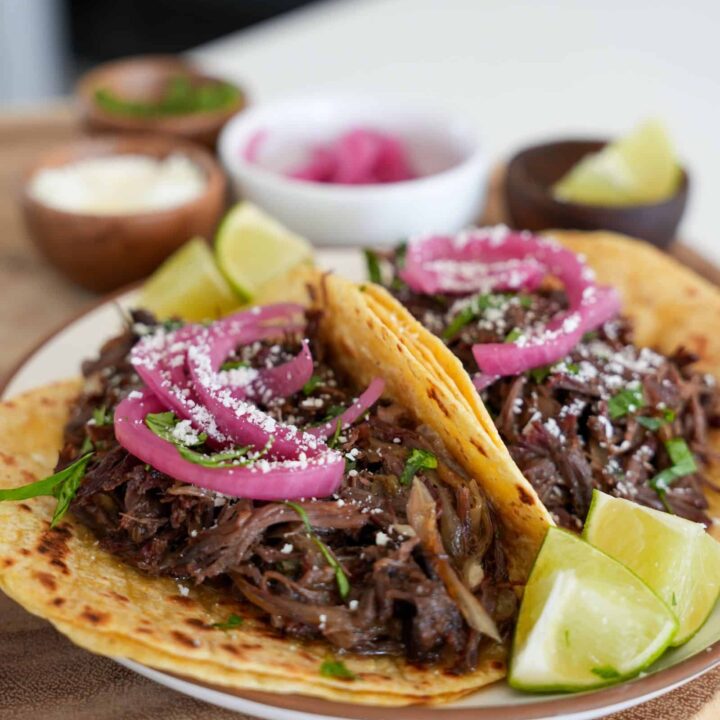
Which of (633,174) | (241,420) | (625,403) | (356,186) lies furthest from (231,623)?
(633,174)

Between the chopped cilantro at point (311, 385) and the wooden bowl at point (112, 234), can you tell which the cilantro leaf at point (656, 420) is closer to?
the chopped cilantro at point (311, 385)

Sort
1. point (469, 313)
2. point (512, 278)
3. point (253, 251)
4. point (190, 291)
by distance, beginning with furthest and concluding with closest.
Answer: point (253, 251)
point (190, 291)
point (512, 278)
point (469, 313)

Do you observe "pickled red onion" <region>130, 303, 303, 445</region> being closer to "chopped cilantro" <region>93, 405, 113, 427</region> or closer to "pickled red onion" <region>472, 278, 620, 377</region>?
"chopped cilantro" <region>93, 405, 113, 427</region>

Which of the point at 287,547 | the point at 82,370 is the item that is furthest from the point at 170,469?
the point at 82,370

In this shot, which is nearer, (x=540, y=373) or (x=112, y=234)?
(x=540, y=373)

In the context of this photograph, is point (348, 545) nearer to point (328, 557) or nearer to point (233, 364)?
point (328, 557)

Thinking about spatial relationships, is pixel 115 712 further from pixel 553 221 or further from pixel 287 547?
pixel 553 221

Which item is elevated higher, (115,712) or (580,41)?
(580,41)
